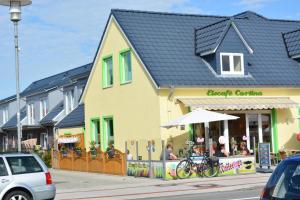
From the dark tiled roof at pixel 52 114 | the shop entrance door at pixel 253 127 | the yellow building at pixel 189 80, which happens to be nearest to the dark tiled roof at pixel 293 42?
the yellow building at pixel 189 80

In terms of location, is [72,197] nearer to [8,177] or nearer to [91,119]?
[8,177]

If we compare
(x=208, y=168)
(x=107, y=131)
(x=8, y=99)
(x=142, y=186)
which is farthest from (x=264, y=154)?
(x=8, y=99)

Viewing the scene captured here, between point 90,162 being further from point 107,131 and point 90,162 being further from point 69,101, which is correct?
point 69,101

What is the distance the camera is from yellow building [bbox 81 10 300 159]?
26000 mm

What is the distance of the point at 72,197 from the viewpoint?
1797cm

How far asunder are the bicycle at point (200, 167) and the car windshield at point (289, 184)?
15.5 meters

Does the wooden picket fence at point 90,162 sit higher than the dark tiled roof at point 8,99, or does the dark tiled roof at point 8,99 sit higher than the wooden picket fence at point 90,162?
the dark tiled roof at point 8,99

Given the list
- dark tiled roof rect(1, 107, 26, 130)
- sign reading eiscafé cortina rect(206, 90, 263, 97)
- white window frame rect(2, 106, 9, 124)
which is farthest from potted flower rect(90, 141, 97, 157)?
white window frame rect(2, 106, 9, 124)

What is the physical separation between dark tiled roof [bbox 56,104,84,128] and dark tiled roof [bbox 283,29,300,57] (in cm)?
1213

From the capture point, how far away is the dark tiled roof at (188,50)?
26.4 m

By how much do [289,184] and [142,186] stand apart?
1393 cm

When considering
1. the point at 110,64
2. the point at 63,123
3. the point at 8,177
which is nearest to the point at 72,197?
the point at 8,177

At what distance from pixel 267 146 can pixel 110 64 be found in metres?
9.87

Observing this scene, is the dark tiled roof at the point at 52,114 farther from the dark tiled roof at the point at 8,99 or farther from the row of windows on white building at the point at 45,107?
the dark tiled roof at the point at 8,99
